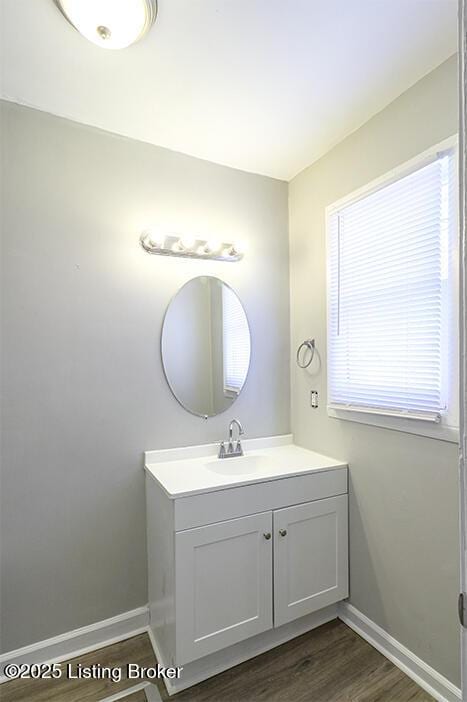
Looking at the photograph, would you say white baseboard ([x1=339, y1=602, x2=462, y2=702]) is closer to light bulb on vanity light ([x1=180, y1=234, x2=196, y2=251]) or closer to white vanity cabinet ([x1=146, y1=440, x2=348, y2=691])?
white vanity cabinet ([x1=146, y1=440, x2=348, y2=691])

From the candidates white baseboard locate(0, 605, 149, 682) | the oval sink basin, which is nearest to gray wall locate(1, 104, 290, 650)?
white baseboard locate(0, 605, 149, 682)

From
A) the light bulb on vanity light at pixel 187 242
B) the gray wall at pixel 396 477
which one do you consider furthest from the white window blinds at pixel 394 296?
the light bulb on vanity light at pixel 187 242

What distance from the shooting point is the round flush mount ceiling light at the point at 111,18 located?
1.20 metres

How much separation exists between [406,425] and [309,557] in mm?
825

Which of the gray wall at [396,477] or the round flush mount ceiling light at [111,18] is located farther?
the gray wall at [396,477]

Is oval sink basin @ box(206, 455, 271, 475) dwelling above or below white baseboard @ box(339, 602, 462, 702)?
above

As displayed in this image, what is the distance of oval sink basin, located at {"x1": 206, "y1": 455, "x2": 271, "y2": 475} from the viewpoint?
6.59ft

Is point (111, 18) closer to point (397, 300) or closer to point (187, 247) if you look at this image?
point (187, 247)

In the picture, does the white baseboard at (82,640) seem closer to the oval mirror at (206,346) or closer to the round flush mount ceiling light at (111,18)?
the oval mirror at (206,346)

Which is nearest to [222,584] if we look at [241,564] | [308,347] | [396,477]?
[241,564]

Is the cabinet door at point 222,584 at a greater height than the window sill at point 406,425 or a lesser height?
lesser

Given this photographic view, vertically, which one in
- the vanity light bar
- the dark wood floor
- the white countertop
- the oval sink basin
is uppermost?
the vanity light bar

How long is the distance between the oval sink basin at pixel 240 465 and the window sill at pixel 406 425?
19.9 inches

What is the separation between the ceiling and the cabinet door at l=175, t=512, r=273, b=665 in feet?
6.31
